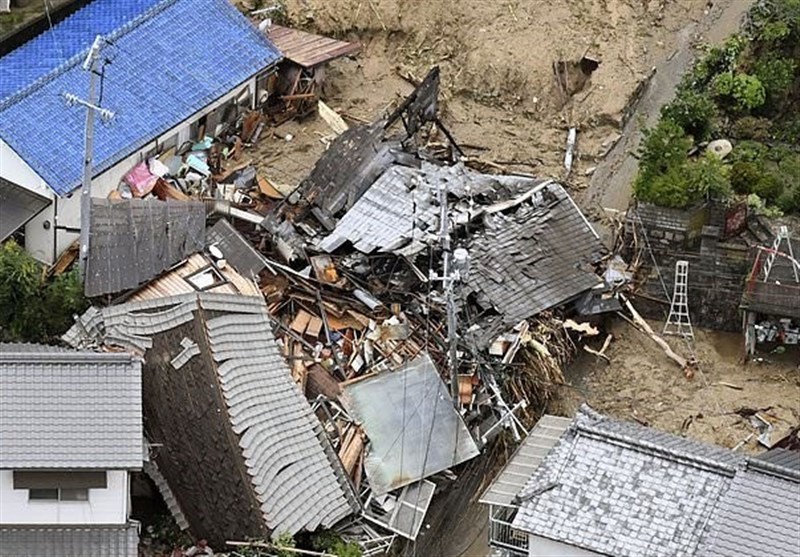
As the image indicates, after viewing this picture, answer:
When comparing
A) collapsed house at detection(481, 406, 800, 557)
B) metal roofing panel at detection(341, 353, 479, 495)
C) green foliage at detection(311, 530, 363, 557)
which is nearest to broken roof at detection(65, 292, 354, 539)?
green foliage at detection(311, 530, 363, 557)

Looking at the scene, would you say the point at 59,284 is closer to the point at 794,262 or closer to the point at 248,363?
the point at 248,363

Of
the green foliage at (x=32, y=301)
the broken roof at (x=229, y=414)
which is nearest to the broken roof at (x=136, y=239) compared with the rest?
the green foliage at (x=32, y=301)

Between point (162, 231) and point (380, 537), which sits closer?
point (380, 537)

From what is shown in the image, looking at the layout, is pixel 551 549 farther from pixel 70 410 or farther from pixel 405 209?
pixel 405 209

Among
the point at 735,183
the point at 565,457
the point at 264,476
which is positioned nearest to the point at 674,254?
the point at 735,183

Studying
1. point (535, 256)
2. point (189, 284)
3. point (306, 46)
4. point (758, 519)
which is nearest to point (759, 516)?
point (758, 519)
